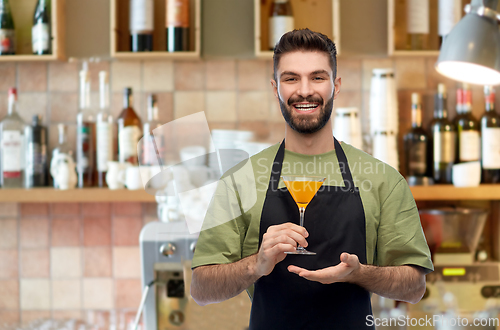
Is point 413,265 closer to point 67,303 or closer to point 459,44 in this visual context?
point 459,44

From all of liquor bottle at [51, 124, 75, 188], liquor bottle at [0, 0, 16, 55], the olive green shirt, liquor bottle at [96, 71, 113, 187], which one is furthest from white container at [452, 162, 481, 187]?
liquor bottle at [0, 0, 16, 55]

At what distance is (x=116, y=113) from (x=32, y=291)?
0.96 m

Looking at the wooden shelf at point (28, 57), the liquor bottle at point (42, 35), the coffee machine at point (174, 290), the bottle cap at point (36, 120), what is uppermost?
the liquor bottle at point (42, 35)

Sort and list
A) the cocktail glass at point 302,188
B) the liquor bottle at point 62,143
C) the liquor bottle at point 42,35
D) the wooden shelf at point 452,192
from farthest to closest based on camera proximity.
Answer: the liquor bottle at point 62,143 < the liquor bottle at point 42,35 < the wooden shelf at point 452,192 < the cocktail glass at point 302,188

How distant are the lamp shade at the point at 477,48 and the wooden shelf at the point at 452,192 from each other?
770 mm

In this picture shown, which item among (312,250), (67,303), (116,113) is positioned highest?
(116,113)

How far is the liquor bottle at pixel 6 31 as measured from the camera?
6.61ft

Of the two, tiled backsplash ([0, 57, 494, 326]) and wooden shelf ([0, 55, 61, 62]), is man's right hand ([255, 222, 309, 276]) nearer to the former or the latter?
tiled backsplash ([0, 57, 494, 326])

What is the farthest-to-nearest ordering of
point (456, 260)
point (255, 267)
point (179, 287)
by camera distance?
point (456, 260) < point (179, 287) < point (255, 267)

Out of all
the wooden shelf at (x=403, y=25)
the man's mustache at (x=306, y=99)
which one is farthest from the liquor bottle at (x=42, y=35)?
the wooden shelf at (x=403, y=25)

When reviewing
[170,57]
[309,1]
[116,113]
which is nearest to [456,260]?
[309,1]

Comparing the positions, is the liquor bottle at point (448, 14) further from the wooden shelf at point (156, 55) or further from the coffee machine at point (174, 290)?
the coffee machine at point (174, 290)

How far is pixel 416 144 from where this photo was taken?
6.56ft

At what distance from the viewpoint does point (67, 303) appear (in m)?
2.22
